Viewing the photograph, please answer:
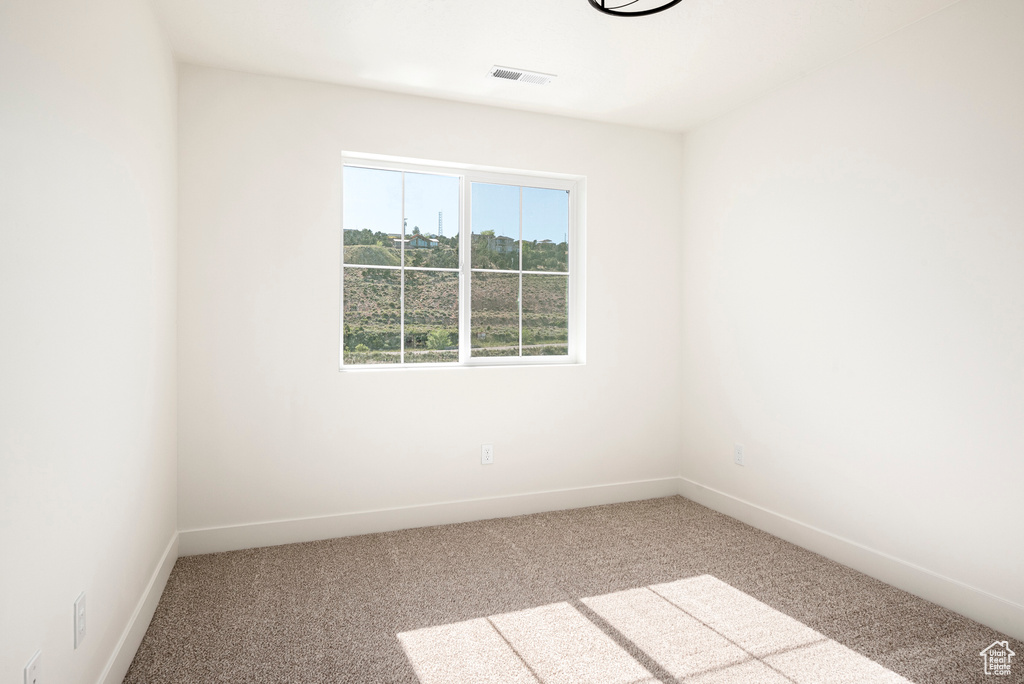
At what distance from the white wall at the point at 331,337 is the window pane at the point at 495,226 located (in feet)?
0.66

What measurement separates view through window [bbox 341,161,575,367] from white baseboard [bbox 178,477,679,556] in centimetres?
89

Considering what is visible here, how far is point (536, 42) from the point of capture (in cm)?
280

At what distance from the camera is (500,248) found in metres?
3.82

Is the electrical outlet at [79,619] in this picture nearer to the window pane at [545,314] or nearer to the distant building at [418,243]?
the distant building at [418,243]

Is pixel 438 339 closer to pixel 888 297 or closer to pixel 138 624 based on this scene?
pixel 138 624

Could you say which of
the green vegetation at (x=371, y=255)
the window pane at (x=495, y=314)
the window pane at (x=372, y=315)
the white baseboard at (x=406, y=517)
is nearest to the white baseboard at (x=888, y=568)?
the white baseboard at (x=406, y=517)

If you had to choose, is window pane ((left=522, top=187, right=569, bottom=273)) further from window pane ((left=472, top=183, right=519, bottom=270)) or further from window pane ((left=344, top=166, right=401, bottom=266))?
window pane ((left=344, top=166, right=401, bottom=266))

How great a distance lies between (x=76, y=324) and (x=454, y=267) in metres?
2.27

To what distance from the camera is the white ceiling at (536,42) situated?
2.52m

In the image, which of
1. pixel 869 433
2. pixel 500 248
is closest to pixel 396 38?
pixel 500 248

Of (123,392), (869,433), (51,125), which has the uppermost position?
(51,125)

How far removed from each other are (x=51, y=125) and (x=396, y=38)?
169 cm

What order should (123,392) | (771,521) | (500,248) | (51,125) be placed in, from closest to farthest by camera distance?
(51,125)
(123,392)
(771,521)
(500,248)

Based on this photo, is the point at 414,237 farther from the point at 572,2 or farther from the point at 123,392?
the point at 123,392
